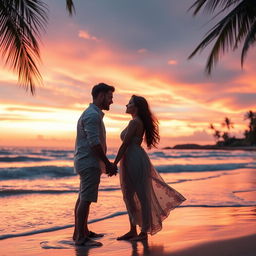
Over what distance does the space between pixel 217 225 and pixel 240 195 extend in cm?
440

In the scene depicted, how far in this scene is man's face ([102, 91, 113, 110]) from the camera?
484 centimetres

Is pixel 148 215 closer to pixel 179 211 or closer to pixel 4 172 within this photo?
pixel 179 211

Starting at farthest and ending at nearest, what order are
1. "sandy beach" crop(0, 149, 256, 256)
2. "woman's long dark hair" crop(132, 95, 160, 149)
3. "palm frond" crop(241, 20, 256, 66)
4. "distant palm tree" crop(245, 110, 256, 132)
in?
"distant palm tree" crop(245, 110, 256, 132) < "palm frond" crop(241, 20, 256, 66) < "woman's long dark hair" crop(132, 95, 160, 149) < "sandy beach" crop(0, 149, 256, 256)

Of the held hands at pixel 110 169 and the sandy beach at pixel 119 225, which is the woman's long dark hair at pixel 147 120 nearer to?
the held hands at pixel 110 169

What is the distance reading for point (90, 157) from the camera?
464 centimetres

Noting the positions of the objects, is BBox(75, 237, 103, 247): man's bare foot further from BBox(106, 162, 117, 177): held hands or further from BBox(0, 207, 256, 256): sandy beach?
BBox(106, 162, 117, 177): held hands

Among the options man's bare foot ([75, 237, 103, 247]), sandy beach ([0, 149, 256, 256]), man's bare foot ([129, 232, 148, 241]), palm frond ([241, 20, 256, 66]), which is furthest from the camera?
palm frond ([241, 20, 256, 66])

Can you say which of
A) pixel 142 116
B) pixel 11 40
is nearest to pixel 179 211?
pixel 142 116

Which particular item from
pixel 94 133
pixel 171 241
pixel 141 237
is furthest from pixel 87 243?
pixel 94 133

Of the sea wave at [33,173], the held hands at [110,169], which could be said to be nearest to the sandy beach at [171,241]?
the held hands at [110,169]

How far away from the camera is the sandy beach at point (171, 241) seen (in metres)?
4.38

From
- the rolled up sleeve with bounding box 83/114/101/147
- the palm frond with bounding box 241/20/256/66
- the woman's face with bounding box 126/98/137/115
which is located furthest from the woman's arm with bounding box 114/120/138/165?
the palm frond with bounding box 241/20/256/66

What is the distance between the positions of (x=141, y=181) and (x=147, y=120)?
76 centimetres

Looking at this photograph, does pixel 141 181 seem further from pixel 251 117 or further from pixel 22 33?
pixel 251 117
